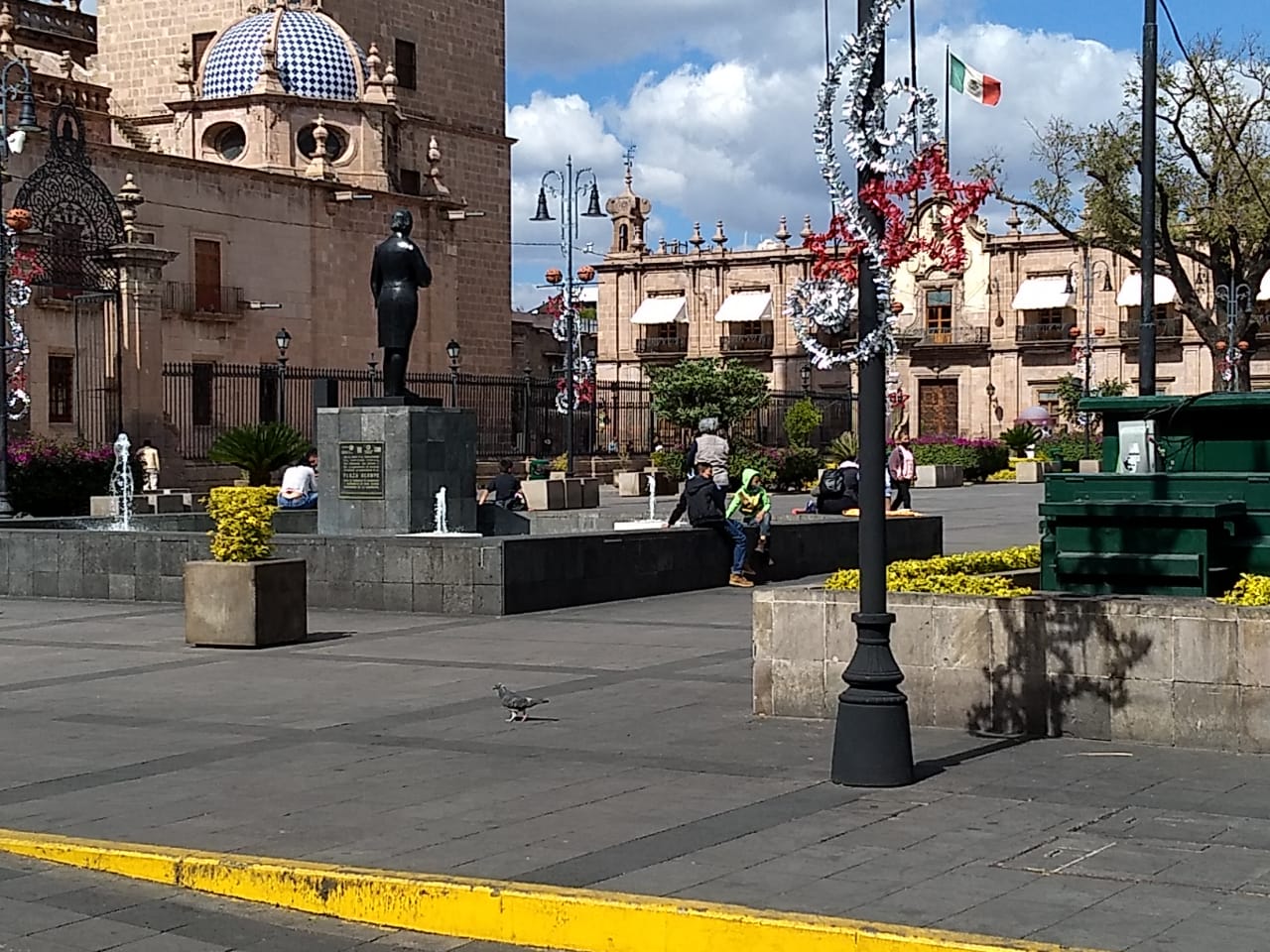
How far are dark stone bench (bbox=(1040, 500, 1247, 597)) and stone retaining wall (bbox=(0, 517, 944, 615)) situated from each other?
7214 mm

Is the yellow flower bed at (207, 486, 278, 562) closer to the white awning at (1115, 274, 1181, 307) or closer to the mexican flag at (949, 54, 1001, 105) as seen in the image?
the mexican flag at (949, 54, 1001, 105)

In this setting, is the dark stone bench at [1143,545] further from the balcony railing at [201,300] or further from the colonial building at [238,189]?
the balcony railing at [201,300]

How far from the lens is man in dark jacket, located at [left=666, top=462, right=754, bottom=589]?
64.0 ft

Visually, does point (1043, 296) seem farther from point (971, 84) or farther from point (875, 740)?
point (875, 740)

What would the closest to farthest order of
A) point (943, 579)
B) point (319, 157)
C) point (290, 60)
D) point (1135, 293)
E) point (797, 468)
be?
point (943, 579)
point (797, 468)
point (319, 157)
point (290, 60)
point (1135, 293)

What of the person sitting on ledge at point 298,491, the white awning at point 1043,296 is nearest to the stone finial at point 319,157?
the person sitting on ledge at point 298,491

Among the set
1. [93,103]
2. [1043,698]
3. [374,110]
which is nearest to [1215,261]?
[374,110]

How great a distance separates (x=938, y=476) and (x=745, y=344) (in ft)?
91.1

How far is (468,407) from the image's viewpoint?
39.9m

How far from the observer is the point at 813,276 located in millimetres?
8828

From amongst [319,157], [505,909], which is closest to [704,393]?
[319,157]

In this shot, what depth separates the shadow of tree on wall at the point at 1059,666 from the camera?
943 cm

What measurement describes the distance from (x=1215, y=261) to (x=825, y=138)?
35364 mm

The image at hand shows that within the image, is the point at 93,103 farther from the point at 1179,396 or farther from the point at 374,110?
the point at 1179,396
